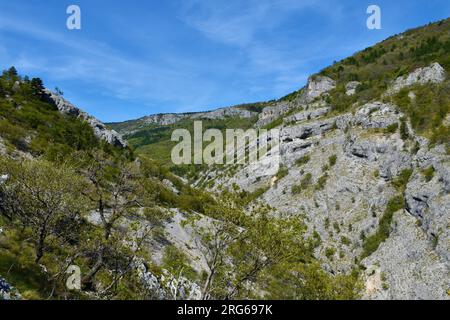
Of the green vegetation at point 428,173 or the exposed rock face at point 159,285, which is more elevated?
the green vegetation at point 428,173

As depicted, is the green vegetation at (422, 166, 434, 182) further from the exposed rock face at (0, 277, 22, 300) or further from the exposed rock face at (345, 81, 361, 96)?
the exposed rock face at (0, 277, 22, 300)

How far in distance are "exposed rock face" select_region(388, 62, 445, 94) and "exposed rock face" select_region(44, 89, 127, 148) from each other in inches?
2865

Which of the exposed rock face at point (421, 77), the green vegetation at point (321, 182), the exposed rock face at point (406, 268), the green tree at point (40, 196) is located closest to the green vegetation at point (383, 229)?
the exposed rock face at point (406, 268)

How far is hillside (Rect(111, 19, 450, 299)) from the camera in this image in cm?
5541

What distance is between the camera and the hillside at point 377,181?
55.4 metres

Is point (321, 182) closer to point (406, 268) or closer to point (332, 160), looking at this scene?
point (332, 160)

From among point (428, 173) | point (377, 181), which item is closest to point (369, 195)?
point (377, 181)

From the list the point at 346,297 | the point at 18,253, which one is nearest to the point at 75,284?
the point at 18,253

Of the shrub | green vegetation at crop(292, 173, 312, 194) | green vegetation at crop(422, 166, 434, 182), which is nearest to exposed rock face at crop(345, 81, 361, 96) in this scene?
the shrub

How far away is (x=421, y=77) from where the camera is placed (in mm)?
95500

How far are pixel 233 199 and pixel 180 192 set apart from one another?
171ft

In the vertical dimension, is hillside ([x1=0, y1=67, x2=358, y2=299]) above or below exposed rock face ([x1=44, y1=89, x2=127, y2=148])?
below

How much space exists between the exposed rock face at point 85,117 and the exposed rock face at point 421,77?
72.8m

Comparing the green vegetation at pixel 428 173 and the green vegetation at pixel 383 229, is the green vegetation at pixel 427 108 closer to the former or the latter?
the green vegetation at pixel 428 173
